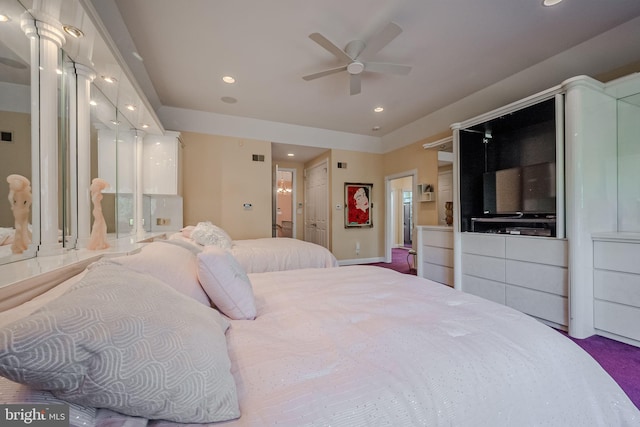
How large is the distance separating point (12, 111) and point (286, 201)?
22.6ft

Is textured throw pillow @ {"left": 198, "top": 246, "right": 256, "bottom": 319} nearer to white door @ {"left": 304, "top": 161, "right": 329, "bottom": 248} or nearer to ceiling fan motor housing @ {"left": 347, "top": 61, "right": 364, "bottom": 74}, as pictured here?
ceiling fan motor housing @ {"left": 347, "top": 61, "right": 364, "bottom": 74}

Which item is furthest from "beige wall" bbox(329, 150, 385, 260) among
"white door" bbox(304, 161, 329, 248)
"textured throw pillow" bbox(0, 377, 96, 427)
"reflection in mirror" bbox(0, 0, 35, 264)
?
"textured throw pillow" bbox(0, 377, 96, 427)

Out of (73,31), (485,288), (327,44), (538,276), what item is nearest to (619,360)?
(538,276)

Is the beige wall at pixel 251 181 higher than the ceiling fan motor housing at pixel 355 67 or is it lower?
lower

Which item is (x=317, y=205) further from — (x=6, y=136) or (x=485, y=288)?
(x=6, y=136)

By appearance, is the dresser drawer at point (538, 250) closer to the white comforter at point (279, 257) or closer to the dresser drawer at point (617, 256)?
the dresser drawer at point (617, 256)

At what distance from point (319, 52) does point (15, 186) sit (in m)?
2.67

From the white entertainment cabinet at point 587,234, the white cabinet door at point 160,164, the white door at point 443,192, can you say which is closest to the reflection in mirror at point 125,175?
the white cabinet door at point 160,164

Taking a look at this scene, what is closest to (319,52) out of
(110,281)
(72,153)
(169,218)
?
(72,153)

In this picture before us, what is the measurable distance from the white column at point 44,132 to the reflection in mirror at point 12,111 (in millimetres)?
36

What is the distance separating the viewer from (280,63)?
2891 millimetres

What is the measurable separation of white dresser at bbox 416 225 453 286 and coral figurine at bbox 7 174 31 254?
3.91 meters

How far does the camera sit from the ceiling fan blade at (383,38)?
6.85 feet

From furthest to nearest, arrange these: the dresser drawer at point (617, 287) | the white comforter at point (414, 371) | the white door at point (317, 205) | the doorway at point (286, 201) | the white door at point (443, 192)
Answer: the doorway at point (286, 201)
the white door at point (317, 205)
the white door at point (443, 192)
the dresser drawer at point (617, 287)
the white comforter at point (414, 371)
